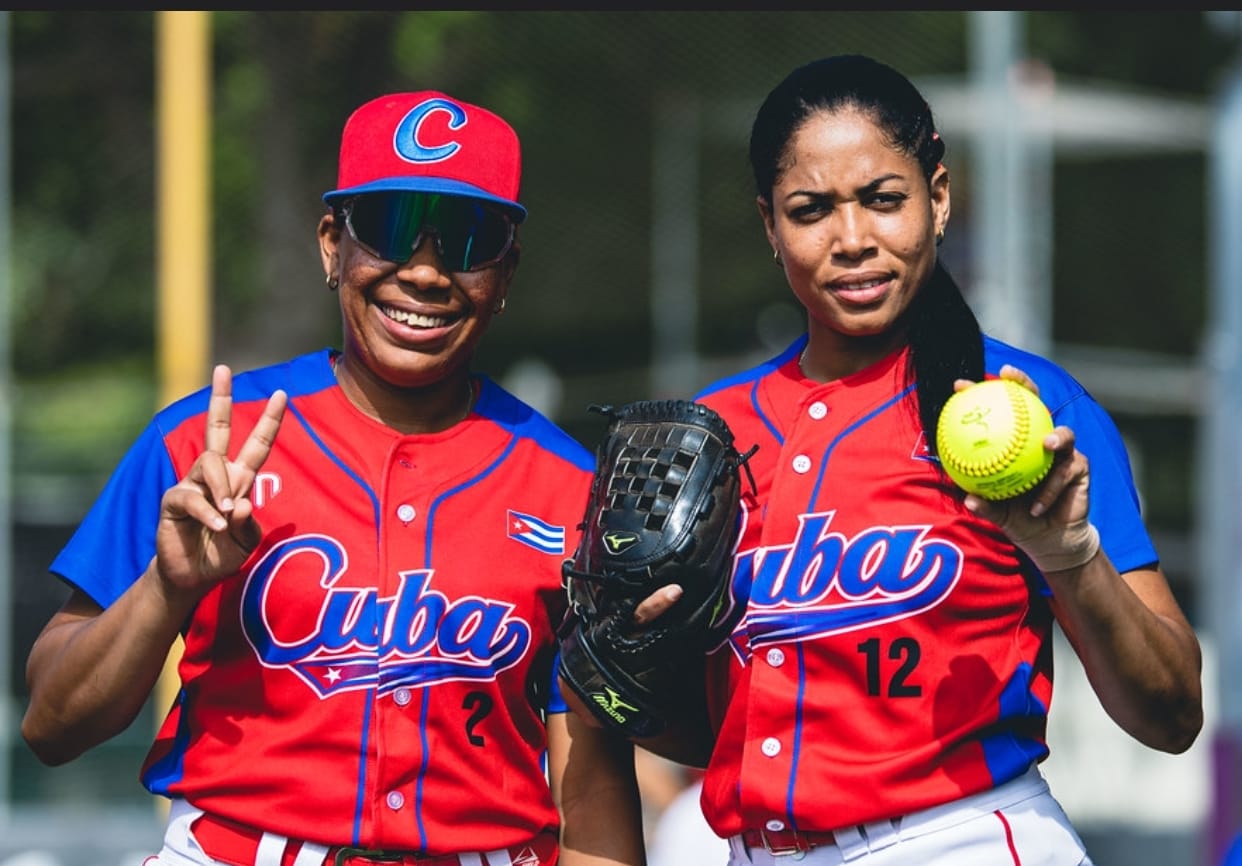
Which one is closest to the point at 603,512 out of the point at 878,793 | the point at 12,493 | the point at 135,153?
the point at 878,793

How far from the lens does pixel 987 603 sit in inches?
105

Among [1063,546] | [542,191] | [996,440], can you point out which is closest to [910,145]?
[996,440]

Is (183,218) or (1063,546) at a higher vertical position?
(183,218)

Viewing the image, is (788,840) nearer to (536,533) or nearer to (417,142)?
(536,533)

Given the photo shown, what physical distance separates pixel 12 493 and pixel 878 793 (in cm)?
1215

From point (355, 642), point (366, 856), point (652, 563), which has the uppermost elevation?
point (652, 563)

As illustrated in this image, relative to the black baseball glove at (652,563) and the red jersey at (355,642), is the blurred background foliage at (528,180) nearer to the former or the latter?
the red jersey at (355,642)

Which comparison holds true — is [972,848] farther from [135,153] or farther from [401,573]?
[135,153]

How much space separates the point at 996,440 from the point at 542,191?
1539 centimetres

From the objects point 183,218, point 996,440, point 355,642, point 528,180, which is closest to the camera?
point 996,440

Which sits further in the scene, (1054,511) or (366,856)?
(366,856)

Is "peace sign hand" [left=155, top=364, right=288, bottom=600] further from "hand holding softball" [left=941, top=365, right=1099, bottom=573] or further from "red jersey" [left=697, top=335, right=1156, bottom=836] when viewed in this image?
"hand holding softball" [left=941, top=365, right=1099, bottom=573]

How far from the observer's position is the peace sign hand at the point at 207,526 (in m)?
2.63

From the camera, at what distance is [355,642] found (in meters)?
2.83
